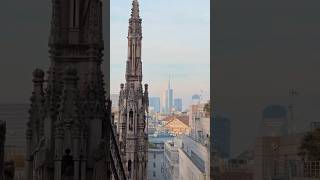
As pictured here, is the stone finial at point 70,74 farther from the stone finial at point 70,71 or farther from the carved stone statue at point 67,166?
the carved stone statue at point 67,166

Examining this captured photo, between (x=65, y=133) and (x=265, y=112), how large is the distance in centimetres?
692

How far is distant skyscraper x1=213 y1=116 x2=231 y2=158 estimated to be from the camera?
911 cm

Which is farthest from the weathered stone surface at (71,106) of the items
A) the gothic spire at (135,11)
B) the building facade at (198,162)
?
the gothic spire at (135,11)

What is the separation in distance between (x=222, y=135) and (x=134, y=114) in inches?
344

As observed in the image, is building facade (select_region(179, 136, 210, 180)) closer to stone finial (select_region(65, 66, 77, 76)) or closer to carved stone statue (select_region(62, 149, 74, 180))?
carved stone statue (select_region(62, 149, 74, 180))

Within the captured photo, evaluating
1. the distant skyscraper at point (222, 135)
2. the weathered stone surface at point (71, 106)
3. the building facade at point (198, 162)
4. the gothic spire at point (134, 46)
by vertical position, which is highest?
the gothic spire at point (134, 46)

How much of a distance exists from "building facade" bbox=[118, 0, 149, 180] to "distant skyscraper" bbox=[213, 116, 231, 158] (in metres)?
7.39

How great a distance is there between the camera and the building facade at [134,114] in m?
18.0

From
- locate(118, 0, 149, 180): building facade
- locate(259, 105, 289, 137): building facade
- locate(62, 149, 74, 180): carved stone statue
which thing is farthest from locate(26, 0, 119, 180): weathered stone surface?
locate(118, 0, 149, 180): building facade

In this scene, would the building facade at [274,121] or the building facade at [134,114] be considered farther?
the building facade at [134,114]

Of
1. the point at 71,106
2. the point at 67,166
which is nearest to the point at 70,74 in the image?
the point at 71,106

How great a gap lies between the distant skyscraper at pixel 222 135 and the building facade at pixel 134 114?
7389 millimetres

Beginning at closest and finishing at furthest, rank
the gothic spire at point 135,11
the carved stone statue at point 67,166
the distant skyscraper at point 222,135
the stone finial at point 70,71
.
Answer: the stone finial at point 70,71, the carved stone statue at point 67,166, the distant skyscraper at point 222,135, the gothic spire at point 135,11

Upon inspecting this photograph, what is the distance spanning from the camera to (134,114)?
18.7 m
